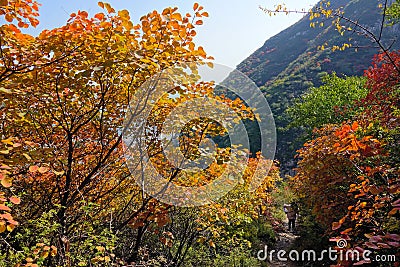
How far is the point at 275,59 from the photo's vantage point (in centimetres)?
5550

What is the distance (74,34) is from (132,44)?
15.0 inches

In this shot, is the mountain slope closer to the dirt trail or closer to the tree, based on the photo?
the tree

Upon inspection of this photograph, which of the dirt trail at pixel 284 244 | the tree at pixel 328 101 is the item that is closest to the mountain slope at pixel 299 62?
the tree at pixel 328 101

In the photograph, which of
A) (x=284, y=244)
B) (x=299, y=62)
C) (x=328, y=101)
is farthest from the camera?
(x=299, y=62)

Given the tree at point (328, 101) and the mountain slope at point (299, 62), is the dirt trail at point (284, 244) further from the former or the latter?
the mountain slope at point (299, 62)

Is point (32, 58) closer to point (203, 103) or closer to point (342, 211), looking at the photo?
point (203, 103)

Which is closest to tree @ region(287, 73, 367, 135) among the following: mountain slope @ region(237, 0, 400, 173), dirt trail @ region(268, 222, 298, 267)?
mountain slope @ region(237, 0, 400, 173)

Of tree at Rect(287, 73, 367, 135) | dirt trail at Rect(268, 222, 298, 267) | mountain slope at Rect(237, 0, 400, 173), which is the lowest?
dirt trail at Rect(268, 222, 298, 267)

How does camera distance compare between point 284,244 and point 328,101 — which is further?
point 328,101

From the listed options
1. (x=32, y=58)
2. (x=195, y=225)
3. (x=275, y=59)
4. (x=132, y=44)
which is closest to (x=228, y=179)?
(x=195, y=225)

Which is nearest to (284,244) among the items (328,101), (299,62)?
(328,101)

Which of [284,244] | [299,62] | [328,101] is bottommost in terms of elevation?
[284,244]

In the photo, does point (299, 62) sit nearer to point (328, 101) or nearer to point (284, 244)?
point (328, 101)

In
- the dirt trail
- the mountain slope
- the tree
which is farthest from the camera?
the mountain slope
